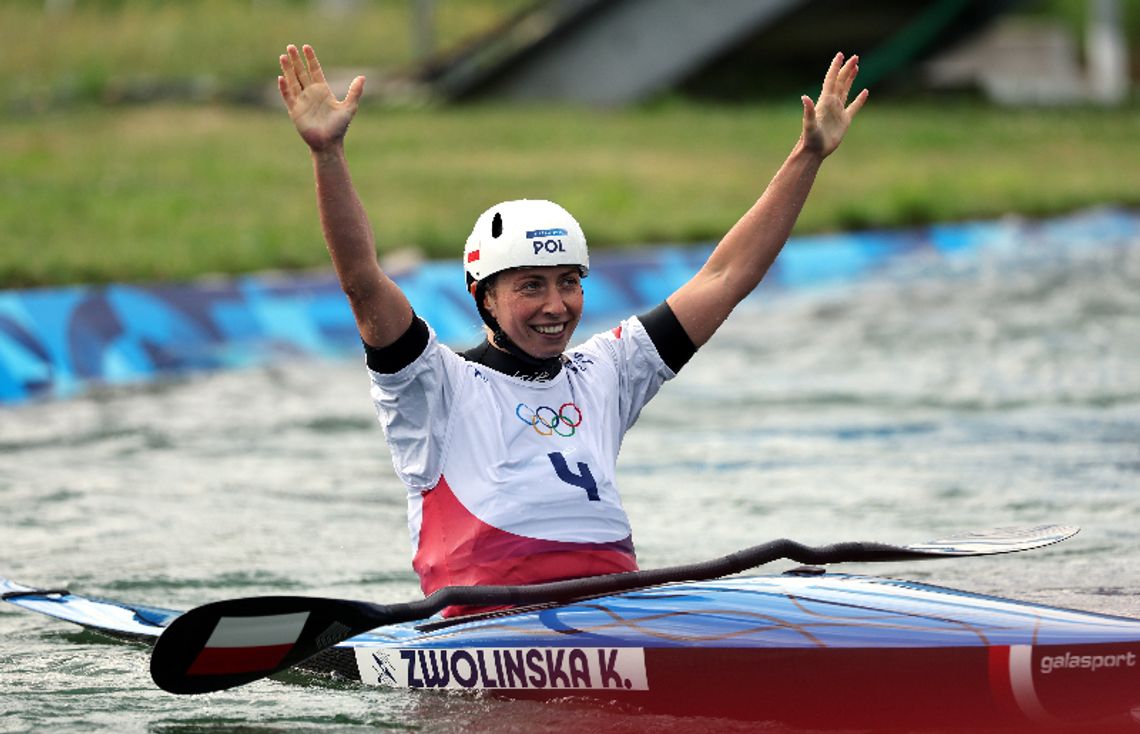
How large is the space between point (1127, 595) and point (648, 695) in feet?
7.78

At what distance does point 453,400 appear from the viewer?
19.8 feet

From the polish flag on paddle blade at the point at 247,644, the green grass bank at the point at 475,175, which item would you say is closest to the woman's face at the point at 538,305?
the polish flag on paddle blade at the point at 247,644

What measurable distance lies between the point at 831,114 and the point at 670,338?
0.88 m

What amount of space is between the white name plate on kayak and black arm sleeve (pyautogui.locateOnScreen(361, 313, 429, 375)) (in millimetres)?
799

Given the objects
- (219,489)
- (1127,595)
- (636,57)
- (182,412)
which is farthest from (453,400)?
(636,57)

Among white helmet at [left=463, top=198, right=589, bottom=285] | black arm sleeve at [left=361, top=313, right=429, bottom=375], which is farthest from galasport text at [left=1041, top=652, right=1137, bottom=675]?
black arm sleeve at [left=361, top=313, right=429, bottom=375]

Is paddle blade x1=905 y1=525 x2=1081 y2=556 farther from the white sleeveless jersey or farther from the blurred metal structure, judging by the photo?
the blurred metal structure

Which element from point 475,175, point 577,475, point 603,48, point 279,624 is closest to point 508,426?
point 577,475

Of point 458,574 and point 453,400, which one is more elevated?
point 453,400

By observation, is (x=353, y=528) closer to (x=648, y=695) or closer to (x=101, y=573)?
(x=101, y=573)

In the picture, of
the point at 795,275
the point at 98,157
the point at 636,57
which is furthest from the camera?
the point at 636,57

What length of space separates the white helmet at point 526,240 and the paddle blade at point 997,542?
1333 millimetres

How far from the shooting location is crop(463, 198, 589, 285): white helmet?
6.00 metres

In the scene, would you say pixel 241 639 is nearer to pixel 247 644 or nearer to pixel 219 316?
pixel 247 644
